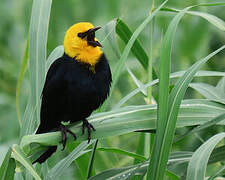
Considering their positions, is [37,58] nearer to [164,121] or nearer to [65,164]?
[65,164]

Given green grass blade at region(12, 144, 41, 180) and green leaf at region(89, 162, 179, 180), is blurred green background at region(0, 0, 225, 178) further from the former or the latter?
green grass blade at region(12, 144, 41, 180)

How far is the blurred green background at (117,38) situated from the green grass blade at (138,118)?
51.9 inches

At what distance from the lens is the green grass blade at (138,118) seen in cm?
136

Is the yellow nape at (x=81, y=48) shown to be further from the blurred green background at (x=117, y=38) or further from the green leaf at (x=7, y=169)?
the blurred green background at (x=117, y=38)

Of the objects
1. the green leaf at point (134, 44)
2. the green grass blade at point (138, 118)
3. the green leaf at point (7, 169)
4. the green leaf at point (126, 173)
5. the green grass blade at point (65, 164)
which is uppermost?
the green leaf at point (134, 44)

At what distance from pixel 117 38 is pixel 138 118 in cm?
189

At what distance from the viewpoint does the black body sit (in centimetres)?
171

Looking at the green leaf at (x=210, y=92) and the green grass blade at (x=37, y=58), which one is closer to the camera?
the green grass blade at (x=37, y=58)

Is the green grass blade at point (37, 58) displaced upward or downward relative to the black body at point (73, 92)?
upward

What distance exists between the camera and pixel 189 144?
278 centimetres

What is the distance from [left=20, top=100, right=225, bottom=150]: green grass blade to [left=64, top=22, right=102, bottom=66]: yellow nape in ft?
1.30

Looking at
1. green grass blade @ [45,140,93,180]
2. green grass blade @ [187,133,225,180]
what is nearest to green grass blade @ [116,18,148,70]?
green grass blade @ [45,140,93,180]

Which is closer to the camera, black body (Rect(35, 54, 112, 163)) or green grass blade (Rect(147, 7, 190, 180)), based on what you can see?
Result: green grass blade (Rect(147, 7, 190, 180))

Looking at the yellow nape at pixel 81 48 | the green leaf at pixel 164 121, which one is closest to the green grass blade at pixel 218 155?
the green leaf at pixel 164 121
